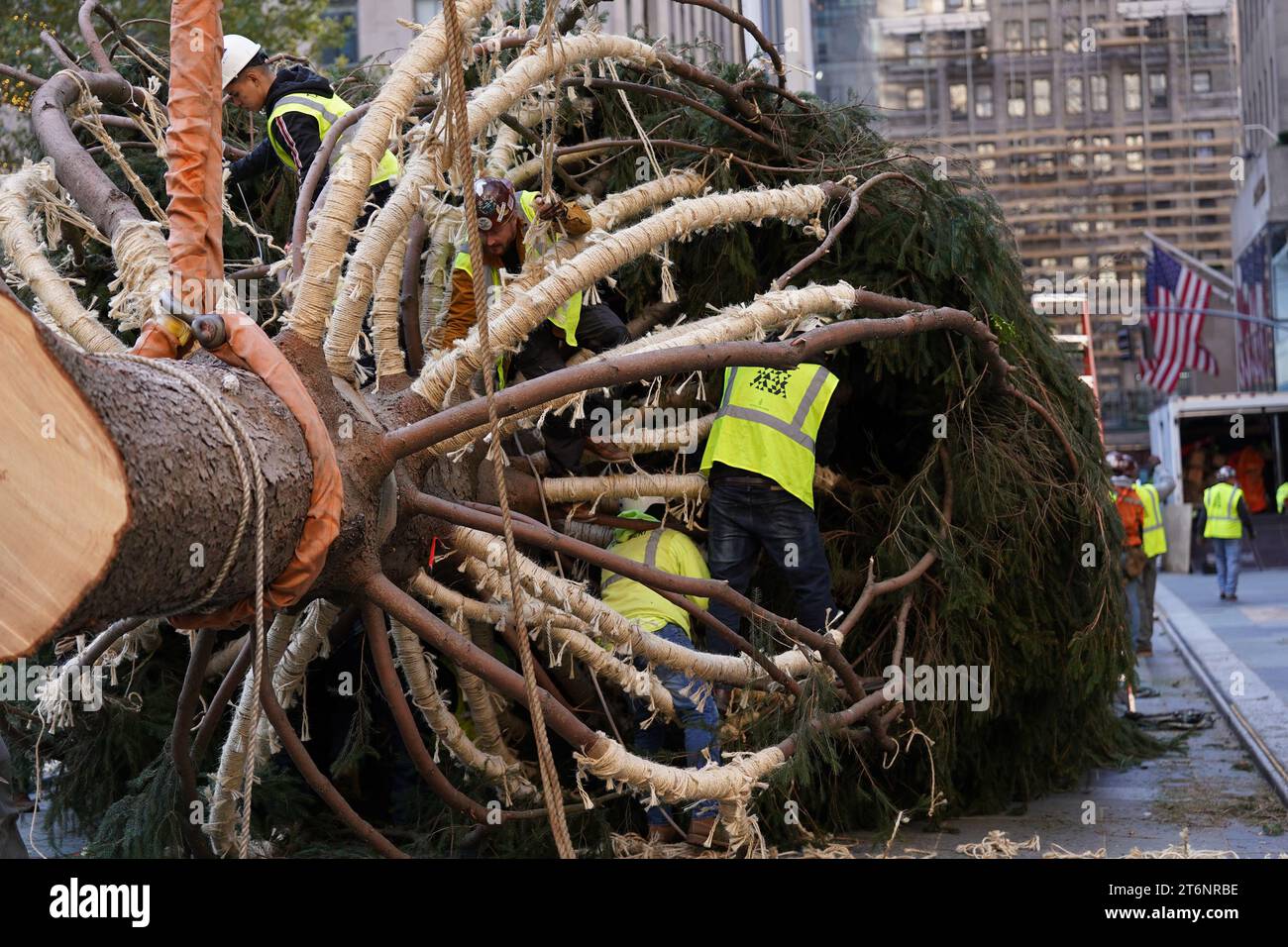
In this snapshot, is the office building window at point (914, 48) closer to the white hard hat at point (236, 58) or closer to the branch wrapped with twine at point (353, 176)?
the white hard hat at point (236, 58)

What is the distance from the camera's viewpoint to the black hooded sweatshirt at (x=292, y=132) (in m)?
5.27

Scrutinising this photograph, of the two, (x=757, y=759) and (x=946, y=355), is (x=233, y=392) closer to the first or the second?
(x=757, y=759)

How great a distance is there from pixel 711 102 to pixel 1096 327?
46695 millimetres

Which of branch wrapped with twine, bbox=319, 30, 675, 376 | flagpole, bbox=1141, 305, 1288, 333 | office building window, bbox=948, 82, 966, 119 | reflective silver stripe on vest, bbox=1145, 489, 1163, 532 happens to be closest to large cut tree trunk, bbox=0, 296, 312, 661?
branch wrapped with twine, bbox=319, 30, 675, 376

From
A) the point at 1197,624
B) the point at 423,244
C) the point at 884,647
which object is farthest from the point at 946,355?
the point at 1197,624

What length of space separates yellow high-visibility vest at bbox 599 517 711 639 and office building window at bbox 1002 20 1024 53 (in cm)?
4901

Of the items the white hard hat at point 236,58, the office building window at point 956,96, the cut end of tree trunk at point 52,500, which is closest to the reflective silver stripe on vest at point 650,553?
the white hard hat at point 236,58

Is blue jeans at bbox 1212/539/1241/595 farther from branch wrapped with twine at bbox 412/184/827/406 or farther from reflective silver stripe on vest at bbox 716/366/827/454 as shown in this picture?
branch wrapped with twine at bbox 412/184/827/406

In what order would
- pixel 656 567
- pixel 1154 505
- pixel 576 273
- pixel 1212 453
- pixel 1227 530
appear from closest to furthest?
pixel 576 273 → pixel 656 567 → pixel 1154 505 → pixel 1227 530 → pixel 1212 453

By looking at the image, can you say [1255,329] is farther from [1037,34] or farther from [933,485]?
[933,485]

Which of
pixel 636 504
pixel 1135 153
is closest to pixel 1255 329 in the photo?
pixel 1135 153

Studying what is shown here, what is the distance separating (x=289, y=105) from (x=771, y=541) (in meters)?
2.38

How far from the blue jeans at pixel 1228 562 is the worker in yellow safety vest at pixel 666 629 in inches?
504

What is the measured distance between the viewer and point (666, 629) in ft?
17.4
